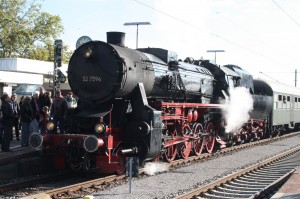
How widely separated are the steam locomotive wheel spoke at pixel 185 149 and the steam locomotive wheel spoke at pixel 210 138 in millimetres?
1481

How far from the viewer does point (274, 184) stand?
9555mm

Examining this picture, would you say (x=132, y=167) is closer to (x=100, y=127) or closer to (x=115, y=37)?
(x=100, y=127)

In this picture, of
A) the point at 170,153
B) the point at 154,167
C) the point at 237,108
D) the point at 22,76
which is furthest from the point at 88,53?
the point at 22,76

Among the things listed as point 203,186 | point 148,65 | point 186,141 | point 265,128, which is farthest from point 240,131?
point 203,186

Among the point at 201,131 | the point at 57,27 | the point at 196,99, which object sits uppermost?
the point at 57,27

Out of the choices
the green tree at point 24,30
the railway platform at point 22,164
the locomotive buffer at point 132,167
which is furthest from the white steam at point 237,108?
the green tree at point 24,30

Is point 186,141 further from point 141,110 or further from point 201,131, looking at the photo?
point 141,110

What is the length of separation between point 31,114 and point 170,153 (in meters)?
4.26

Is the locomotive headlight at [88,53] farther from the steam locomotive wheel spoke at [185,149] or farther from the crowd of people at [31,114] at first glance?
the steam locomotive wheel spoke at [185,149]

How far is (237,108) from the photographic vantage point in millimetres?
16516

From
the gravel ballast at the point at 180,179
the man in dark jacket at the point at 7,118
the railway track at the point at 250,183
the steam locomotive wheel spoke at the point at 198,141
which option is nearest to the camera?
the gravel ballast at the point at 180,179

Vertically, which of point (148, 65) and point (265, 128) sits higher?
point (148, 65)

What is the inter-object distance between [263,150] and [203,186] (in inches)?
353

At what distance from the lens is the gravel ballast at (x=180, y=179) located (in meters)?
8.28
